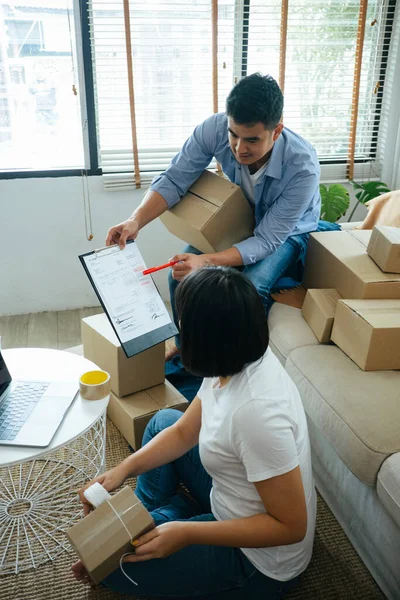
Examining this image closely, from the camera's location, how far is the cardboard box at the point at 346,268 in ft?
5.72

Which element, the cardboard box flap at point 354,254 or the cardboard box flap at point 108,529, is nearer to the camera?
the cardboard box flap at point 108,529

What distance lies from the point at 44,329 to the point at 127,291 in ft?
4.34

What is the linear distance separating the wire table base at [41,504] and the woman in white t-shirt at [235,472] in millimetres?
404

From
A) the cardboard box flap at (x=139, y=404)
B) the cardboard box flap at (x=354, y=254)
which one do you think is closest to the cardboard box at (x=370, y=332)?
the cardboard box flap at (x=354, y=254)

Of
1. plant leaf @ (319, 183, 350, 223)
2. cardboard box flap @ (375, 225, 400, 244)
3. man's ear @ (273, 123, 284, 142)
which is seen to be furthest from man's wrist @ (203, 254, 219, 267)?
plant leaf @ (319, 183, 350, 223)

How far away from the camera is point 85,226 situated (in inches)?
112

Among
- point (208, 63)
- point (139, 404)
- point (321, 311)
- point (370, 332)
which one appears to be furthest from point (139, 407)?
point (208, 63)

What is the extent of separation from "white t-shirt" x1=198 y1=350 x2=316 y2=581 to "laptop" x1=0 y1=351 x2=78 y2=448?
441mm

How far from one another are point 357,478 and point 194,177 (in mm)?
1272

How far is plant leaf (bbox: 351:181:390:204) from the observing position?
9.86 feet

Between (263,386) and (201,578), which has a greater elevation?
(263,386)

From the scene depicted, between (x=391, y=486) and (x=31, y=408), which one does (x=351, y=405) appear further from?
(x=31, y=408)

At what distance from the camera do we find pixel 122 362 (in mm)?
1780

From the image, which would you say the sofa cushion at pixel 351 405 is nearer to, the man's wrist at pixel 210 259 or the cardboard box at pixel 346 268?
the cardboard box at pixel 346 268
